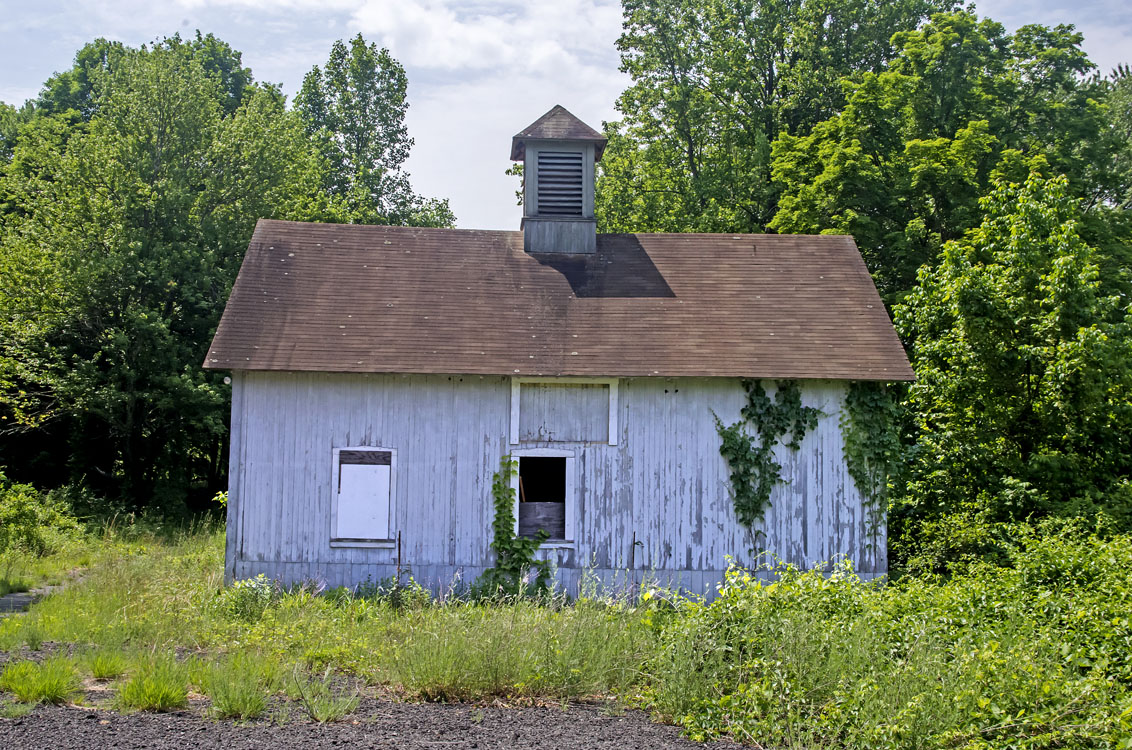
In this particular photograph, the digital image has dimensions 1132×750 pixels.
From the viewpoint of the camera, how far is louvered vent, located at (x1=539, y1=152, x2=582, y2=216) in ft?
57.1

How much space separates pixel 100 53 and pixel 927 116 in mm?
33775

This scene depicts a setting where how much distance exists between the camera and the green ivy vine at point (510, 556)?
544 inches

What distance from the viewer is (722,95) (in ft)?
104

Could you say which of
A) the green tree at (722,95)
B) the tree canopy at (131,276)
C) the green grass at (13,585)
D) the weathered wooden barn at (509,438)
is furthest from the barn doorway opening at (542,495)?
the green tree at (722,95)

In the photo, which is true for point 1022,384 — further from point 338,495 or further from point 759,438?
point 338,495

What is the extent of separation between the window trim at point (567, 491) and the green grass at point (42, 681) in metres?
6.42

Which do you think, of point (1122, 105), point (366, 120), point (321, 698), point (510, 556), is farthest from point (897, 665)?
point (1122, 105)

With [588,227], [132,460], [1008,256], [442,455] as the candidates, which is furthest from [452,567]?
[132,460]

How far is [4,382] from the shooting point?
874 inches

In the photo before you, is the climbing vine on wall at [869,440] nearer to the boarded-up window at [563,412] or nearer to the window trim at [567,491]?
the boarded-up window at [563,412]

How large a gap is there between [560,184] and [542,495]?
5.70 m

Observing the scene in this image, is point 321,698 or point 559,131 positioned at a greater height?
point 559,131

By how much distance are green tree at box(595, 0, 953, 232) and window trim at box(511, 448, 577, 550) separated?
52.8ft

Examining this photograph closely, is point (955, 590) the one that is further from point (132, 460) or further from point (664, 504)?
point (132, 460)
